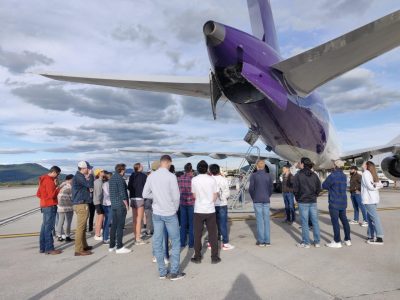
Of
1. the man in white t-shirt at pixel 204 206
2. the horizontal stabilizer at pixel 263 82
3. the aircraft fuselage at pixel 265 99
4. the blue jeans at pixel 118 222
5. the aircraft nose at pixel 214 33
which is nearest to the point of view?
the aircraft nose at pixel 214 33

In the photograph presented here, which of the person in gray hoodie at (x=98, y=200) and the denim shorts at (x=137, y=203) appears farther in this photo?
the person in gray hoodie at (x=98, y=200)

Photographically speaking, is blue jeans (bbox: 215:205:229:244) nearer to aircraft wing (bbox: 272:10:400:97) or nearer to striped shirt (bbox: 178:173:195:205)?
striped shirt (bbox: 178:173:195:205)

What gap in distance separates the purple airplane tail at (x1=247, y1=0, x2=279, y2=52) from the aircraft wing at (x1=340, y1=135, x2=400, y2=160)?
35.4 feet

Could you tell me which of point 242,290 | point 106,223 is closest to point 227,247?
point 242,290

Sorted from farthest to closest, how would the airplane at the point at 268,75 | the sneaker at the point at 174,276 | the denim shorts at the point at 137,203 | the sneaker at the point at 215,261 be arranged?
the denim shorts at the point at 137,203, the sneaker at the point at 215,261, the airplane at the point at 268,75, the sneaker at the point at 174,276

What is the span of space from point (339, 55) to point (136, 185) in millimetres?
5402

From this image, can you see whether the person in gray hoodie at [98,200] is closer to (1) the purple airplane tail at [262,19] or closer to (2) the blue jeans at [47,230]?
(2) the blue jeans at [47,230]

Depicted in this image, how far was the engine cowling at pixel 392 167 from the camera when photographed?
617 inches

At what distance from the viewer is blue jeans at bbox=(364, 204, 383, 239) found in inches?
280

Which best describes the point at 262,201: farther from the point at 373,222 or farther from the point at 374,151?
the point at 374,151

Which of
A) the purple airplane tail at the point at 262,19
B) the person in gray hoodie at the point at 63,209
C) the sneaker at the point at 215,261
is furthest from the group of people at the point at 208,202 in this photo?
the purple airplane tail at the point at 262,19

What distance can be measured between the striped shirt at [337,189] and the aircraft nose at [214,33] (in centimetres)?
383

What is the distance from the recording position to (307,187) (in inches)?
286

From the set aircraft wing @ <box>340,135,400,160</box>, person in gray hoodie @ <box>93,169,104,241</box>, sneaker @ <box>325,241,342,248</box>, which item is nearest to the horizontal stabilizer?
sneaker @ <box>325,241,342,248</box>
